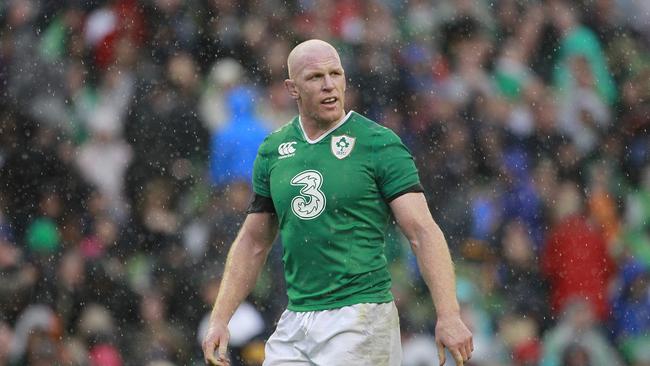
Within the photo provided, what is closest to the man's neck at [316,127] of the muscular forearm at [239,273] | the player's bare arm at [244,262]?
the player's bare arm at [244,262]

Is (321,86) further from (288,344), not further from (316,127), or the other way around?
(288,344)

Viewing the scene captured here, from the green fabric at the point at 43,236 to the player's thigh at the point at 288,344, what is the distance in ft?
13.9

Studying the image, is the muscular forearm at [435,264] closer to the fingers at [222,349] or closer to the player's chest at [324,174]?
the player's chest at [324,174]

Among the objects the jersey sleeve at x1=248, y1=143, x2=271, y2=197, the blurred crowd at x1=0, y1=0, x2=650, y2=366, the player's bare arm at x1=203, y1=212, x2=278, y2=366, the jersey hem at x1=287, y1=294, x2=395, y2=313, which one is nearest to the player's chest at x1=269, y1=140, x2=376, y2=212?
the jersey sleeve at x1=248, y1=143, x2=271, y2=197

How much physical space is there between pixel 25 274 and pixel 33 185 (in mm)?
631

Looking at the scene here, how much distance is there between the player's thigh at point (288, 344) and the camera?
4965 millimetres

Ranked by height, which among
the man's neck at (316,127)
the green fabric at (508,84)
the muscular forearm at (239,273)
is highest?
the man's neck at (316,127)

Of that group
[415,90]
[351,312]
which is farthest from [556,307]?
[351,312]

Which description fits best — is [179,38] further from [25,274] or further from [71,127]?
[25,274]

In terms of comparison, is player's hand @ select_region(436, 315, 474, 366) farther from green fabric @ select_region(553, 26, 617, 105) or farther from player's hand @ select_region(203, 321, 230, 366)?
green fabric @ select_region(553, 26, 617, 105)

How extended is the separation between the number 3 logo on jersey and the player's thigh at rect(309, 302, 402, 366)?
37 centimetres

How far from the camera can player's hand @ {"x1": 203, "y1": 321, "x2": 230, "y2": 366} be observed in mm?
5078

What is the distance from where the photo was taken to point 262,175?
5301 millimetres

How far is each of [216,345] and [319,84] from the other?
1037 mm
